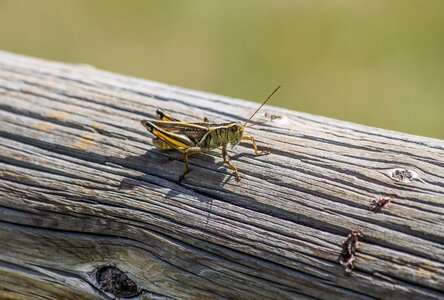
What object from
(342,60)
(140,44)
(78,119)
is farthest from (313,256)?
(140,44)

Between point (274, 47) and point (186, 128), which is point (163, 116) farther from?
Result: point (274, 47)

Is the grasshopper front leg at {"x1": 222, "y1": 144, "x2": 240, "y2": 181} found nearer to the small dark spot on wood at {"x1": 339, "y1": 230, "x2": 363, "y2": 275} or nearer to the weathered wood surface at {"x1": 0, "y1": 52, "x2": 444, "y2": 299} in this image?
the weathered wood surface at {"x1": 0, "y1": 52, "x2": 444, "y2": 299}

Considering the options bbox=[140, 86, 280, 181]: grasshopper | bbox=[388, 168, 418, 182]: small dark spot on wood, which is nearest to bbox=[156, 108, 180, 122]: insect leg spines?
bbox=[140, 86, 280, 181]: grasshopper

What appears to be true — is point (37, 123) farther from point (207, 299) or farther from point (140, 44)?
point (140, 44)

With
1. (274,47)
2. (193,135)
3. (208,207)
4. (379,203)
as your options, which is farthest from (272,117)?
(274,47)

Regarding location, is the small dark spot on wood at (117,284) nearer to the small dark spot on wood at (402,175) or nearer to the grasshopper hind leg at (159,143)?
the grasshopper hind leg at (159,143)
